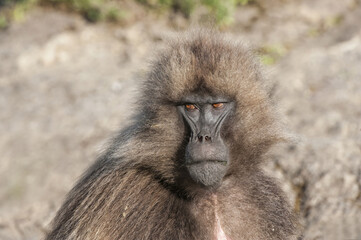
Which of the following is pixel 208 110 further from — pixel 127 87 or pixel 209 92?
pixel 127 87

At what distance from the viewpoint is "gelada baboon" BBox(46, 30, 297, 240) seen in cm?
453

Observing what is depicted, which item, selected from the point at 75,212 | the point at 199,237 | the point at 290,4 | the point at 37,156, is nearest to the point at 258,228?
the point at 199,237

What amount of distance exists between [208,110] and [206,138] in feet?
0.74

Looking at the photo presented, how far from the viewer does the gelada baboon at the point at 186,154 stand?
4531 millimetres

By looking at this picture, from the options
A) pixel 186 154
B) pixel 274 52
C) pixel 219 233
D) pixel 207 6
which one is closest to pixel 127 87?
pixel 207 6

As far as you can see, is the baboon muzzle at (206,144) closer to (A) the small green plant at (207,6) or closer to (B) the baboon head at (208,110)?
(B) the baboon head at (208,110)

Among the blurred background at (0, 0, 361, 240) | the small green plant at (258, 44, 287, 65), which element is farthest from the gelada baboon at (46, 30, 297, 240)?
the small green plant at (258, 44, 287, 65)

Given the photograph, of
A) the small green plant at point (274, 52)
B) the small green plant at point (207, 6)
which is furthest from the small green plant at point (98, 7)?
the small green plant at point (274, 52)

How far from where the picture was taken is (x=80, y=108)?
329 inches

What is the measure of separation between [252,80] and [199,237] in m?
1.13

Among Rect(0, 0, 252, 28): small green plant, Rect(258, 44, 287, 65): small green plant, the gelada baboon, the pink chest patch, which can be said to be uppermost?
Rect(0, 0, 252, 28): small green plant

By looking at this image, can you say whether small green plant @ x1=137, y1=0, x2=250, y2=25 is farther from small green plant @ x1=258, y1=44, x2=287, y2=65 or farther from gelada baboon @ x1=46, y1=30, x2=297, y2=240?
gelada baboon @ x1=46, y1=30, x2=297, y2=240

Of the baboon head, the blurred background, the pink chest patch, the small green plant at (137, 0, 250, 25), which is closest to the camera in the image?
the baboon head

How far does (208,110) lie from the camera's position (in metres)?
4.56
